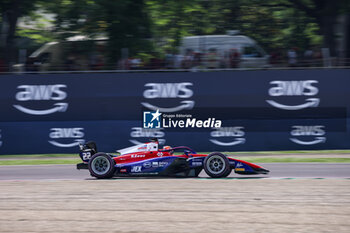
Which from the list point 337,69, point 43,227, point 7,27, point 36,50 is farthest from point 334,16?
point 43,227

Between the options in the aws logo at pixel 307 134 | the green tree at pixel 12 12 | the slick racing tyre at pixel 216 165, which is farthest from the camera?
the green tree at pixel 12 12

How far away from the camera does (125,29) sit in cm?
2070

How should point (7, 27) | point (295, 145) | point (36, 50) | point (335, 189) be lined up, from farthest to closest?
point (7, 27) < point (36, 50) < point (295, 145) < point (335, 189)

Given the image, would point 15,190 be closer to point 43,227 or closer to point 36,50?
point 43,227

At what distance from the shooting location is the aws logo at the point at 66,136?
58.6 ft

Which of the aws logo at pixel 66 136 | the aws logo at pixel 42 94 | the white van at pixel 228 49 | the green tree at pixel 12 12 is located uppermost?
the green tree at pixel 12 12

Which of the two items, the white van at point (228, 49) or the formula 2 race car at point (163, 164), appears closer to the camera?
the formula 2 race car at point (163, 164)

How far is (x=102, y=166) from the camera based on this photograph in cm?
1145

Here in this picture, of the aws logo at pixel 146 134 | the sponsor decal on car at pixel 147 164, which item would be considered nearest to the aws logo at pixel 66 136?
the aws logo at pixel 146 134

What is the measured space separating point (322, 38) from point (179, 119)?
6.56m

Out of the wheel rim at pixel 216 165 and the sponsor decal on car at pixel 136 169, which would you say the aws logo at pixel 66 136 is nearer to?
the sponsor decal on car at pixel 136 169

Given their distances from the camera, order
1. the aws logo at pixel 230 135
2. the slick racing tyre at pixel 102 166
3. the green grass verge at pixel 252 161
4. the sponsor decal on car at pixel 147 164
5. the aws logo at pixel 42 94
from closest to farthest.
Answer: the sponsor decal on car at pixel 147 164
the slick racing tyre at pixel 102 166
the green grass verge at pixel 252 161
the aws logo at pixel 230 135
the aws logo at pixel 42 94

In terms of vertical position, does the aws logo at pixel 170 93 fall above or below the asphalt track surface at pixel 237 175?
above

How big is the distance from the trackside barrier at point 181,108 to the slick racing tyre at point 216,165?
6.50 m
